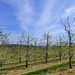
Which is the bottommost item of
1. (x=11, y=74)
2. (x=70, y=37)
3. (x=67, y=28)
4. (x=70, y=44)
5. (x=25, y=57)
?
(x=11, y=74)

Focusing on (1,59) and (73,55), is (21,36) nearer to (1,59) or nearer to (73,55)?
(1,59)

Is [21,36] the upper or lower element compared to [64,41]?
upper

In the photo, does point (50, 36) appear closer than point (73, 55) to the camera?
No

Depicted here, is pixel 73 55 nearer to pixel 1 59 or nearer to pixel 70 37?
pixel 70 37

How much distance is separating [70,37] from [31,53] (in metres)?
7.66

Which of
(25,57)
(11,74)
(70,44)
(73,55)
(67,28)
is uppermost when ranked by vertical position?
(67,28)

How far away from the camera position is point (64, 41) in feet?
36.9

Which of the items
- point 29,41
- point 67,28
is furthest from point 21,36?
point 67,28

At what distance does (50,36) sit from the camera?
21.2 metres

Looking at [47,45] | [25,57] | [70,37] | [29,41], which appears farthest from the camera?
[47,45]

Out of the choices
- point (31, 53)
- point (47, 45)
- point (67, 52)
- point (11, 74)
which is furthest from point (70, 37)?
point (47, 45)

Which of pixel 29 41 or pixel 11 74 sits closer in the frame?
pixel 11 74

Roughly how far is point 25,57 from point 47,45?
27.2 feet

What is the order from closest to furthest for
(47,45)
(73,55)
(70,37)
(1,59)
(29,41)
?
(1,59) < (73,55) < (70,37) < (29,41) < (47,45)
